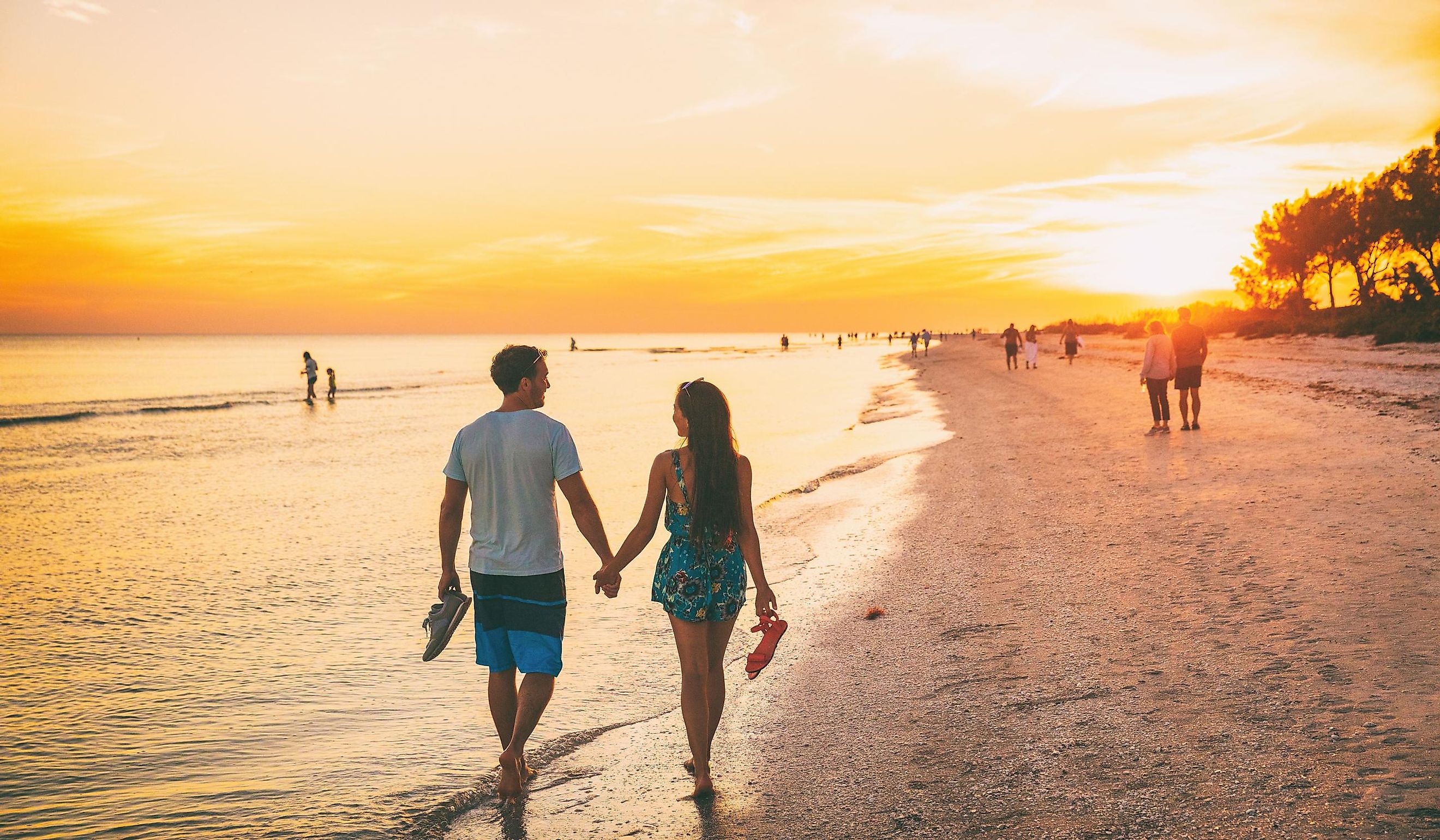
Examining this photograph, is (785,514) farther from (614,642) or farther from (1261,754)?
(1261,754)

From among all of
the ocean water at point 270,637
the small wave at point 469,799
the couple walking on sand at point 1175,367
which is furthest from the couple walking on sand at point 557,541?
the couple walking on sand at point 1175,367

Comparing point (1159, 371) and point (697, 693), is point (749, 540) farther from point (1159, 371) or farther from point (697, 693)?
point (1159, 371)

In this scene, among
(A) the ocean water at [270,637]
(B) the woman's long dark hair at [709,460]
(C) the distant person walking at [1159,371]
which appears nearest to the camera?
(B) the woman's long dark hair at [709,460]

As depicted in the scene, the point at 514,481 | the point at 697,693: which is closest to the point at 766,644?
the point at 697,693

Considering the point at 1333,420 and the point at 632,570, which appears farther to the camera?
the point at 1333,420

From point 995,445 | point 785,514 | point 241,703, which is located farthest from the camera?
point 995,445

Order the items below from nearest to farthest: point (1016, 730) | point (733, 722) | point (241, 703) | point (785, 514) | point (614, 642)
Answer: point (1016, 730), point (733, 722), point (241, 703), point (614, 642), point (785, 514)

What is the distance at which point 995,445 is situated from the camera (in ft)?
54.4

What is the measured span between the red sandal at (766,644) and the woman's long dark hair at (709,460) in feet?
1.88

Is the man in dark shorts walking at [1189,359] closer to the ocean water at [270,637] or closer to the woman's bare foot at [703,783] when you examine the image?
the ocean water at [270,637]

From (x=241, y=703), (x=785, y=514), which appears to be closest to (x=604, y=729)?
(x=241, y=703)

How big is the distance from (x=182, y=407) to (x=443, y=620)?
45.2 m

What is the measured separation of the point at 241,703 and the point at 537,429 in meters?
3.82

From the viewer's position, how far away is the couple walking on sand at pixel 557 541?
418cm
